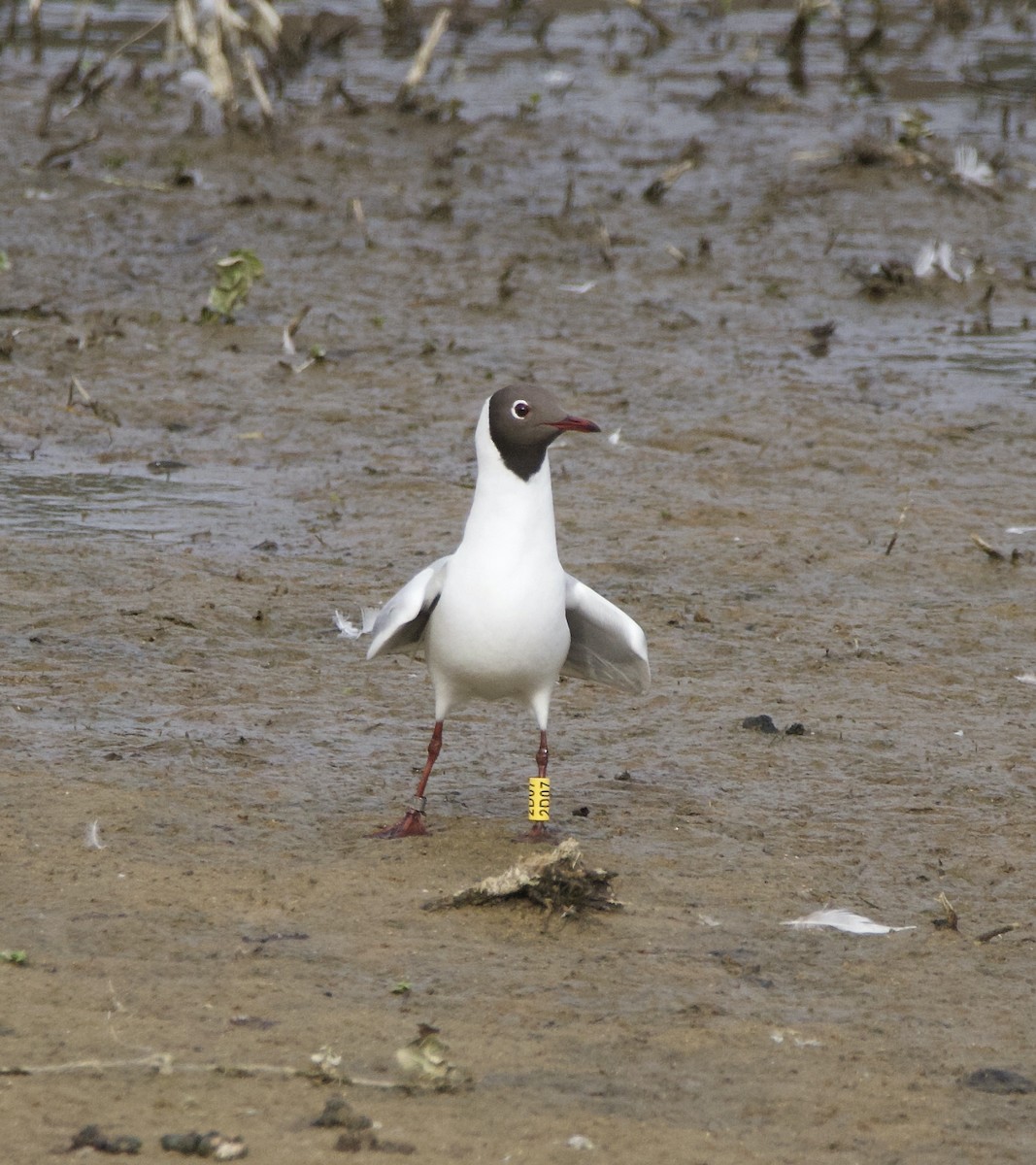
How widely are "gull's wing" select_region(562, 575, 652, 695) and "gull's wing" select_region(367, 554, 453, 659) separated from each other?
40 centimetres

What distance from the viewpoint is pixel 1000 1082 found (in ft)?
13.7

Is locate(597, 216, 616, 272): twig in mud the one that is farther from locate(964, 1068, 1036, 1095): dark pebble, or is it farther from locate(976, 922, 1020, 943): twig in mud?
locate(964, 1068, 1036, 1095): dark pebble

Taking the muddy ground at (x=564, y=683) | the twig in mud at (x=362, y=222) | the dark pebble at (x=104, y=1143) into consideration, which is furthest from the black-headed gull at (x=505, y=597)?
the twig in mud at (x=362, y=222)

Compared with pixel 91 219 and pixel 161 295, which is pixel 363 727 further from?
pixel 91 219

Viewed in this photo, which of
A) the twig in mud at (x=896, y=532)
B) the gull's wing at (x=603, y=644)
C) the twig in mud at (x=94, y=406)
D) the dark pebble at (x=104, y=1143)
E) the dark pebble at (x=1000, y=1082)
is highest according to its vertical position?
the dark pebble at (x=104, y=1143)

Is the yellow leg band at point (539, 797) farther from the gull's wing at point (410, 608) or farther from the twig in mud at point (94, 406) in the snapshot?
the twig in mud at point (94, 406)

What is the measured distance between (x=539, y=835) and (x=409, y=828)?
0.39 meters

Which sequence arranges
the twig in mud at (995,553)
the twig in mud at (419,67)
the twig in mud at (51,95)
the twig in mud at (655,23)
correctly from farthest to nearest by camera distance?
the twig in mud at (655,23)
the twig in mud at (419,67)
the twig in mud at (51,95)
the twig in mud at (995,553)

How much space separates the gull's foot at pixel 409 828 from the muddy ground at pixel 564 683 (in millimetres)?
82

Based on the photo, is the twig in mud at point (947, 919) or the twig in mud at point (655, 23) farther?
the twig in mud at point (655, 23)

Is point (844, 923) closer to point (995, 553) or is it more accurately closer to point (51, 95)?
point (995, 553)

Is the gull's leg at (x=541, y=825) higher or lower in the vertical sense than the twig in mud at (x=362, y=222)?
higher

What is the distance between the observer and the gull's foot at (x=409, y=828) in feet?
17.6

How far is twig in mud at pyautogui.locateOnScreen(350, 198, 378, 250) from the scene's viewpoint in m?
12.5
